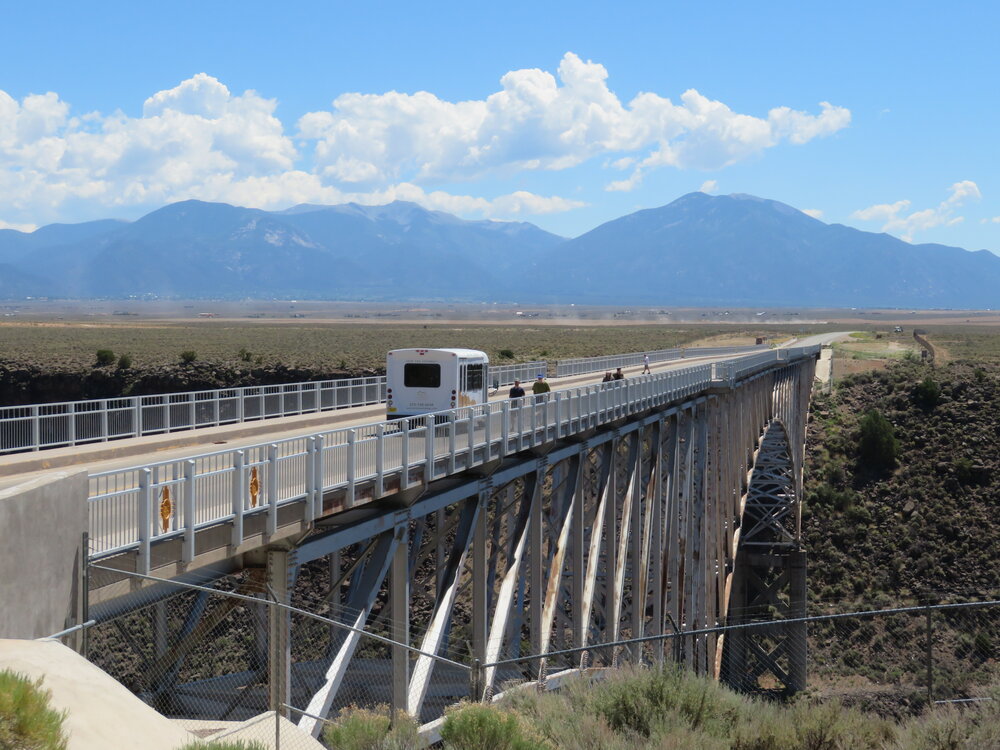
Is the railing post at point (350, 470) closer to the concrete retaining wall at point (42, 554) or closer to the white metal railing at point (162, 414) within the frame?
the concrete retaining wall at point (42, 554)

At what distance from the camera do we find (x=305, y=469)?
41.4 feet

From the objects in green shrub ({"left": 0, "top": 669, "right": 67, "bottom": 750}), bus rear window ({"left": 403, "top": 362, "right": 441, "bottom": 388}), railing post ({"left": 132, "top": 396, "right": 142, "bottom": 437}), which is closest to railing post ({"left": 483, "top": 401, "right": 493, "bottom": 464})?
bus rear window ({"left": 403, "top": 362, "right": 441, "bottom": 388})

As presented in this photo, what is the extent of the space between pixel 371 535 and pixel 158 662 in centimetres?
320

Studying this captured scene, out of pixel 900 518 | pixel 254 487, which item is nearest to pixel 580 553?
pixel 254 487

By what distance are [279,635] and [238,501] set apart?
1801mm

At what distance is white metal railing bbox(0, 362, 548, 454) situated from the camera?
21.8 m

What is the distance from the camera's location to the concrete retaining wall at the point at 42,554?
25.7 feet

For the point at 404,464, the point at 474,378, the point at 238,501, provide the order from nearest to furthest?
the point at 238,501 < the point at 404,464 < the point at 474,378

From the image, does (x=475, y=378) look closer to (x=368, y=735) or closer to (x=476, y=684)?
(x=476, y=684)

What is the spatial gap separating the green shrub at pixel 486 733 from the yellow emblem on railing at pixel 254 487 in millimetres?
3455

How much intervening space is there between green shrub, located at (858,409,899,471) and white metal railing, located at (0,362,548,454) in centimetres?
2922

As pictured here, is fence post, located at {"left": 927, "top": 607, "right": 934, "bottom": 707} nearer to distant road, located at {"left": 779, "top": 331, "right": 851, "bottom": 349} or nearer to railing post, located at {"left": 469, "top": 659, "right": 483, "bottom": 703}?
railing post, located at {"left": 469, "top": 659, "right": 483, "bottom": 703}

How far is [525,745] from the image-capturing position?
29.9 feet

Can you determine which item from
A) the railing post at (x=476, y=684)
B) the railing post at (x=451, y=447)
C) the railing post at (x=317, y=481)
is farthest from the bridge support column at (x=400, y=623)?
the railing post at (x=317, y=481)
